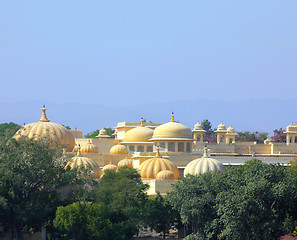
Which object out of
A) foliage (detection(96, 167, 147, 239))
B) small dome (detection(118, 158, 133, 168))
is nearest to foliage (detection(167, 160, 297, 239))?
foliage (detection(96, 167, 147, 239))

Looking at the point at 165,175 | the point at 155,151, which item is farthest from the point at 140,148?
the point at 165,175

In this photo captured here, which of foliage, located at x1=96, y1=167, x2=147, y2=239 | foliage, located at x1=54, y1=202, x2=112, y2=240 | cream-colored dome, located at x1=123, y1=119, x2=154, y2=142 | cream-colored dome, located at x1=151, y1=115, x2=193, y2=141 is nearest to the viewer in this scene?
foliage, located at x1=54, y1=202, x2=112, y2=240

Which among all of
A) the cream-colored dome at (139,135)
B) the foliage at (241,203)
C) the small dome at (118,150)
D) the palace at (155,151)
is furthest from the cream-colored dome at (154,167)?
the cream-colored dome at (139,135)

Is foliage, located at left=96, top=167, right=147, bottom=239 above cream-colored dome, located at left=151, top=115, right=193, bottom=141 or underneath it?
underneath

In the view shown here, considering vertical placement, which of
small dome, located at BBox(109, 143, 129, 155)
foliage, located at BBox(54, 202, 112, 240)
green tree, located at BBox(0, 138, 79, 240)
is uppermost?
small dome, located at BBox(109, 143, 129, 155)

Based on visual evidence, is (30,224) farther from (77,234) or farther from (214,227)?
(214,227)

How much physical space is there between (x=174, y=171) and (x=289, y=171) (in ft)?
44.7

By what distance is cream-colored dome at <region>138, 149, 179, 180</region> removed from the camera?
61.6 meters

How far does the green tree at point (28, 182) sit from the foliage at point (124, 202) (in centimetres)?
253

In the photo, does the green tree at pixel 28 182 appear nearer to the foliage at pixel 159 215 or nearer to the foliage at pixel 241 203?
the foliage at pixel 159 215

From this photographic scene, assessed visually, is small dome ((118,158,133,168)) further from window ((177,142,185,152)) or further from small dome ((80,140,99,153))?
small dome ((80,140,99,153))

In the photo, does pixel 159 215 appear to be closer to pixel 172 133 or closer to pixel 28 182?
pixel 28 182

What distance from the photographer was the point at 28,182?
48062 millimetres

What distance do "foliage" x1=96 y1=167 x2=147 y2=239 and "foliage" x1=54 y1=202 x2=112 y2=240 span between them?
3.48 ft
